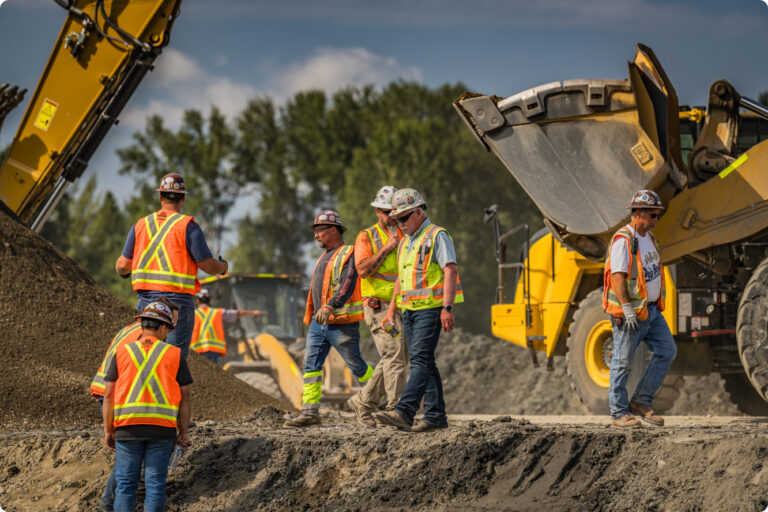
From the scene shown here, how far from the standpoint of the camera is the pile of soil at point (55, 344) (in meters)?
9.14

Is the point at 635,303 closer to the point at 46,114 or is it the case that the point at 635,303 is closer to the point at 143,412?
the point at 143,412

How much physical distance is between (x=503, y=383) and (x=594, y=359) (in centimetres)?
1183

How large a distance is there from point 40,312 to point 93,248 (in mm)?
35837

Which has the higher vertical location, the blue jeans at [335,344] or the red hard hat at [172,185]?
the red hard hat at [172,185]

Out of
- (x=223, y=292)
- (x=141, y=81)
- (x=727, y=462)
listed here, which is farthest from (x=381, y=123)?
(x=727, y=462)

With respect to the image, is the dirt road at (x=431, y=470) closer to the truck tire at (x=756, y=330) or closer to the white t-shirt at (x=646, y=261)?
the truck tire at (x=756, y=330)

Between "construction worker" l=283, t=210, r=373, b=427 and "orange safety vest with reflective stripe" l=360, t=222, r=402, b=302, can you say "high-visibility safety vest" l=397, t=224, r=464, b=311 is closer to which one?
"orange safety vest with reflective stripe" l=360, t=222, r=402, b=302

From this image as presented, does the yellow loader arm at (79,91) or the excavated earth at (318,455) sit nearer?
the excavated earth at (318,455)

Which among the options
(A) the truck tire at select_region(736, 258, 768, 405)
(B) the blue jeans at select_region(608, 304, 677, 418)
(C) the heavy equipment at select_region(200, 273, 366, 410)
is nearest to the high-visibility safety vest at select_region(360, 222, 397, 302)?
(B) the blue jeans at select_region(608, 304, 677, 418)

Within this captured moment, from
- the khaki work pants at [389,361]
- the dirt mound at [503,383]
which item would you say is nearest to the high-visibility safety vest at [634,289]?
the khaki work pants at [389,361]

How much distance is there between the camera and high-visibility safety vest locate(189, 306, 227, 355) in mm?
13508

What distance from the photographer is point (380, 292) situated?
813cm

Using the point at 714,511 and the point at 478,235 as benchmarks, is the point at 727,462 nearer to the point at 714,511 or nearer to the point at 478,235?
the point at 714,511

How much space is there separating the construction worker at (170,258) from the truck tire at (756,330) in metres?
4.12
